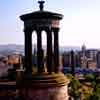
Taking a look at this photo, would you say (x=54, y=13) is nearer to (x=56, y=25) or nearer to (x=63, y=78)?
(x=56, y=25)

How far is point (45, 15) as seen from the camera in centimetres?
1199

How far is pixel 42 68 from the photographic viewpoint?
12266mm

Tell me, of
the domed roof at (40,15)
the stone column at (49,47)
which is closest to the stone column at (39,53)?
the stone column at (49,47)

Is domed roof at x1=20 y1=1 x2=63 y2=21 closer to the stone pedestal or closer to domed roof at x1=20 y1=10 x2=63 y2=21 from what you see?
domed roof at x1=20 y1=10 x2=63 y2=21

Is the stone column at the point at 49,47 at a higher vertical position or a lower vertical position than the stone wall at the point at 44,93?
higher

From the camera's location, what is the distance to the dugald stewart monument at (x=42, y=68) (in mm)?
11480

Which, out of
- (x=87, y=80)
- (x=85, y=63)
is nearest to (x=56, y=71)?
(x=87, y=80)

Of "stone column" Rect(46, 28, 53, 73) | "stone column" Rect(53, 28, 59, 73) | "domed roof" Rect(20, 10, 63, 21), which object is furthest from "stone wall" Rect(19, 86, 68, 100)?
"domed roof" Rect(20, 10, 63, 21)

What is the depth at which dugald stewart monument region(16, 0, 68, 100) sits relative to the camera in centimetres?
1148

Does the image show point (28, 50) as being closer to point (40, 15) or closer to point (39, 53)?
point (39, 53)

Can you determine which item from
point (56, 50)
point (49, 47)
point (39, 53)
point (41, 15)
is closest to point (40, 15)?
point (41, 15)

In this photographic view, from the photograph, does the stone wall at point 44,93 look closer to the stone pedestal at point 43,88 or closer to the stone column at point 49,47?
the stone pedestal at point 43,88

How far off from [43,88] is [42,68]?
4.20 ft

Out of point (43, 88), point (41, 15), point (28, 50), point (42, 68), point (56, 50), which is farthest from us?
point (56, 50)
